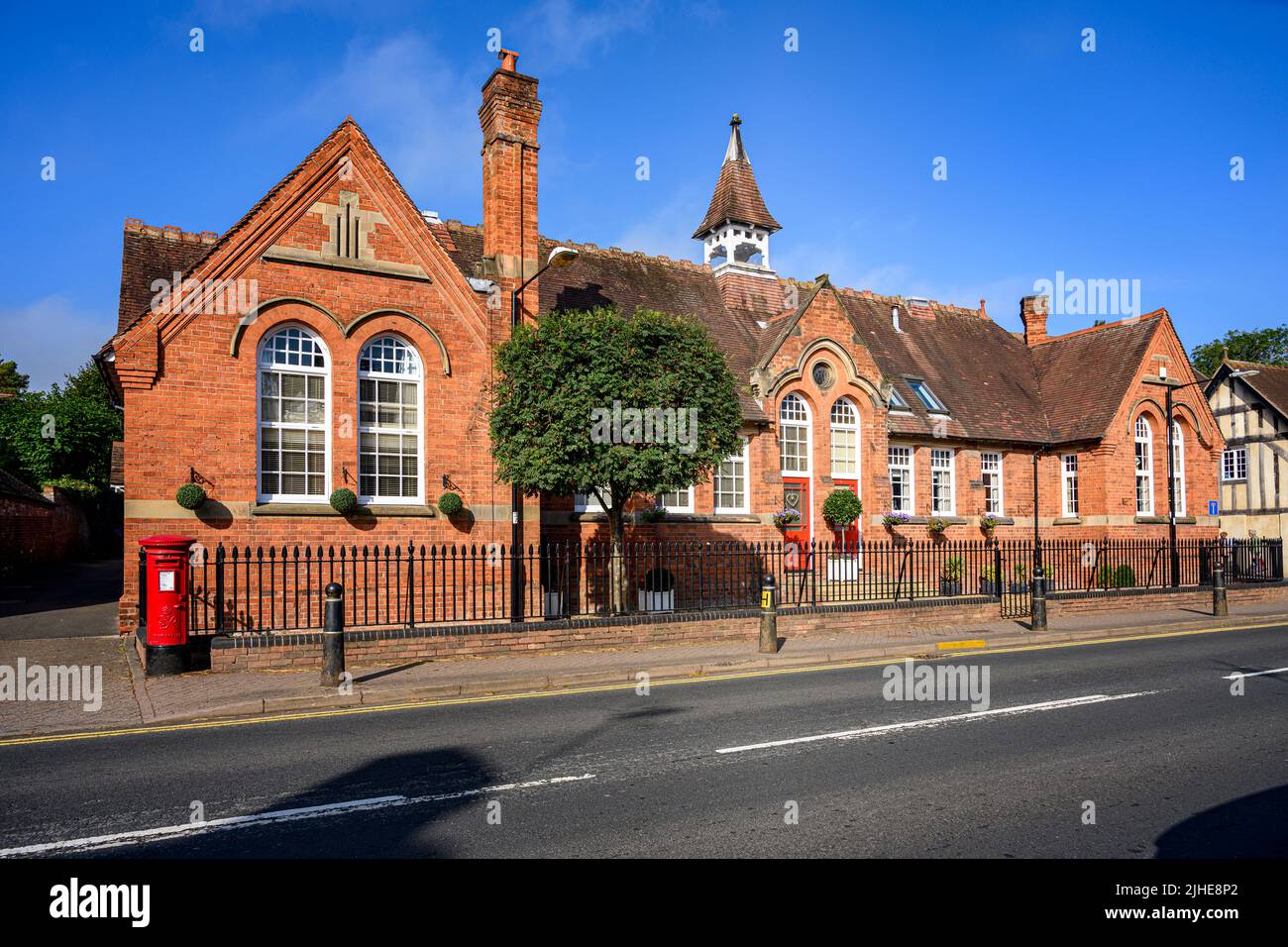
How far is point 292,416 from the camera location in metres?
15.6

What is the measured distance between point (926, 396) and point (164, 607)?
69.4 ft

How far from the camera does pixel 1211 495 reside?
1176 inches

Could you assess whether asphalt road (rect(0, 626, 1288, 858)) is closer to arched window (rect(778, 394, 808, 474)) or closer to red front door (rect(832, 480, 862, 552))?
red front door (rect(832, 480, 862, 552))

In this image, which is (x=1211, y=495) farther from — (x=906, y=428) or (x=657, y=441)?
(x=657, y=441)

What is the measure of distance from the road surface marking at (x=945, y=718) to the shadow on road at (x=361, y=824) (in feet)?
7.66

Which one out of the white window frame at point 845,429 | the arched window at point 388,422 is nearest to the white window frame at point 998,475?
the white window frame at point 845,429

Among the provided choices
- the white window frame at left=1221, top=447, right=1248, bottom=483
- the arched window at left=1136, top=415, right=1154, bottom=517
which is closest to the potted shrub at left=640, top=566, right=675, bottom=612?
the arched window at left=1136, top=415, right=1154, bottom=517

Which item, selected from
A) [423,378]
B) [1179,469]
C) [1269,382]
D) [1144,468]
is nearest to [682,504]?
[423,378]

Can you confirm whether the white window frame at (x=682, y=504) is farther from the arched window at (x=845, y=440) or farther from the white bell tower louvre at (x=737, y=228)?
the white bell tower louvre at (x=737, y=228)

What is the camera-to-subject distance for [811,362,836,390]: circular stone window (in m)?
23.0

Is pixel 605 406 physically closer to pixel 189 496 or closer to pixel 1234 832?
pixel 189 496

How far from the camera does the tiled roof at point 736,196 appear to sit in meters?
26.9
